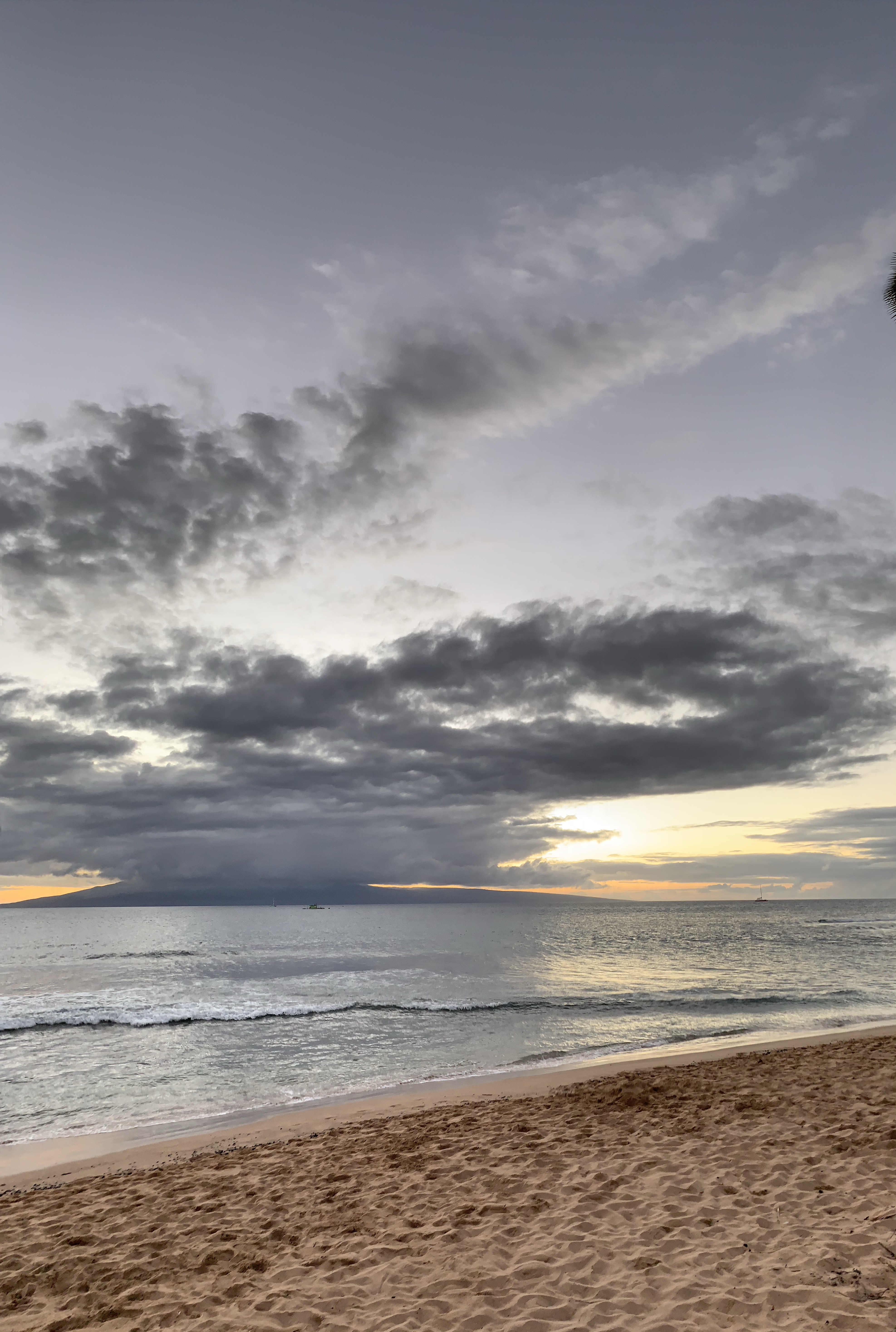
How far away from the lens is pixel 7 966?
5619 cm

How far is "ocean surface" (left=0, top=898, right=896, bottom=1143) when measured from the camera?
17.0 meters

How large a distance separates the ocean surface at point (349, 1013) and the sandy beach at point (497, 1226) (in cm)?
557

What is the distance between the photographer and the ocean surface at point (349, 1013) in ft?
55.9

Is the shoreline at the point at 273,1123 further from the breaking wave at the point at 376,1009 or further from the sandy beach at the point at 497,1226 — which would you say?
the breaking wave at the point at 376,1009

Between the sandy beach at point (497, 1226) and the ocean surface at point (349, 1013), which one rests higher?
the sandy beach at point (497, 1226)

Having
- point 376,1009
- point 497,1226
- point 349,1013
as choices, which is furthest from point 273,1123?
point 376,1009

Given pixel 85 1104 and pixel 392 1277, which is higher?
pixel 392 1277

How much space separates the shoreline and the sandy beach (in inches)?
7.2

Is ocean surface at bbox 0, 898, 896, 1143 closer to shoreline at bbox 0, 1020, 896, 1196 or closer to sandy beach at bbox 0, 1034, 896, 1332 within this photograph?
shoreline at bbox 0, 1020, 896, 1196

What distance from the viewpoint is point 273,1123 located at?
44.2 feet

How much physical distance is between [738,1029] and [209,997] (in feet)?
84.3

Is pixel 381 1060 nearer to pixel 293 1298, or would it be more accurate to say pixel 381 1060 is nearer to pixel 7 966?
pixel 293 1298

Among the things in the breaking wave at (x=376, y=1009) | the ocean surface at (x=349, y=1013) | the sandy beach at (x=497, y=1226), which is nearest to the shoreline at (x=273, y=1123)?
the sandy beach at (x=497, y=1226)

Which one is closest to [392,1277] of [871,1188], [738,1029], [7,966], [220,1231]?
[220,1231]
